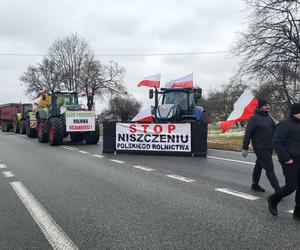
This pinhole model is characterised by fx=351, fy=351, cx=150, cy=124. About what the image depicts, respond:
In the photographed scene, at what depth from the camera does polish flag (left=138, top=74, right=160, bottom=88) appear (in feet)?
49.0

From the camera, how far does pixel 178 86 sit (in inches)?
643

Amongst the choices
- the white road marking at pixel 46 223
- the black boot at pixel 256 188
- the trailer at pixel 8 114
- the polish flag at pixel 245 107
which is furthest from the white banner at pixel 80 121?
the trailer at pixel 8 114

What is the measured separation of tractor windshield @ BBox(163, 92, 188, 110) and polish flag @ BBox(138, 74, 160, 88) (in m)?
1.58

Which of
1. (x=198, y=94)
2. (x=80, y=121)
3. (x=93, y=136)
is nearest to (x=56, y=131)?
(x=80, y=121)

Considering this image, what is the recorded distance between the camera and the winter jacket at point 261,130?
616cm

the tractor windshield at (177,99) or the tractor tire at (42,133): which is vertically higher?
the tractor windshield at (177,99)

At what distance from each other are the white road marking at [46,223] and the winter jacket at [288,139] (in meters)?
3.05

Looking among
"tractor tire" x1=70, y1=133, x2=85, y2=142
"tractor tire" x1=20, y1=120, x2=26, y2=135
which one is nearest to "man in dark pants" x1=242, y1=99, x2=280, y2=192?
"tractor tire" x1=70, y1=133, x2=85, y2=142

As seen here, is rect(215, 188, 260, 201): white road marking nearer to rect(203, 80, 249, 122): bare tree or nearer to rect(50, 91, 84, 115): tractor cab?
rect(50, 91, 84, 115): tractor cab

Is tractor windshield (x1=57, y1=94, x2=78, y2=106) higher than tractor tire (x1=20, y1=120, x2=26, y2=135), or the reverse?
tractor windshield (x1=57, y1=94, x2=78, y2=106)

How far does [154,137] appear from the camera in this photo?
13.0 m

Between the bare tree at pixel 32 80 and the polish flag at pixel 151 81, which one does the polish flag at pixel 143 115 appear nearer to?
the polish flag at pixel 151 81

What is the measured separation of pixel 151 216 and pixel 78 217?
1036 millimetres

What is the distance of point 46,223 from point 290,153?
3496 millimetres
